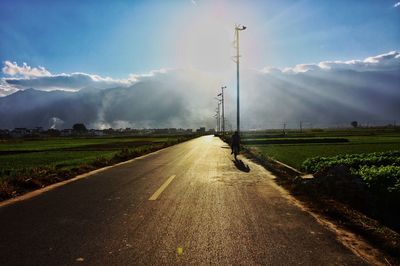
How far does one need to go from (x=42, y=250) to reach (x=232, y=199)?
5.25 metres

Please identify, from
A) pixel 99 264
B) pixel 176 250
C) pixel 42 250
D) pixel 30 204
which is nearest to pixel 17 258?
pixel 42 250

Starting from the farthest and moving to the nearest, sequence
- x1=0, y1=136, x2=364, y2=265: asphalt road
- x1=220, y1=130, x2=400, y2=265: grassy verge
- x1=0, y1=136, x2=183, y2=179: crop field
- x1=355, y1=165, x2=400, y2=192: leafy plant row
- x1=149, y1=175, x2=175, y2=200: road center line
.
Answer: x1=0, y1=136, x2=183, y2=179: crop field → x1=149, y1=175, x2=175, y2=200: road center line → x1=355, y1=165, x2=400, y2=192: leafy plant row → x1=220, y1=130, x2=400, y2=265: grassy verge → x1=0, y1=136, x2=364, y2=265: asphalt road

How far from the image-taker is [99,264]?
464cm

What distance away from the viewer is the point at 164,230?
6340 millimetres

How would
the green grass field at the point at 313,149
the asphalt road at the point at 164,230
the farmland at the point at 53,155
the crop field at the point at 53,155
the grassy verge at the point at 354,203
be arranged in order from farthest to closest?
the green grass field at the point at 313,149
the farmland at the point at 53,155
the crop field at the point at 53,155
the grassy verge at the point at 354,203
the asphalt road at the point at 164,230

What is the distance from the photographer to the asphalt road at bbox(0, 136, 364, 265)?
4930mm

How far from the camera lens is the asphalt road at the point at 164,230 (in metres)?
4.93

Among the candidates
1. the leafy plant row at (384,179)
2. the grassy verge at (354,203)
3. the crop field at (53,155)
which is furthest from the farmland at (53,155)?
the leafy plant row at (384,179)

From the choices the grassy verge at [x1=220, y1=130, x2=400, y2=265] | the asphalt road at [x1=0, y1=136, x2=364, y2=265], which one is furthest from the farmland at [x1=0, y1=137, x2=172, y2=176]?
the grassy verge at [x1=220, y1=130, x2=400, y2=265]

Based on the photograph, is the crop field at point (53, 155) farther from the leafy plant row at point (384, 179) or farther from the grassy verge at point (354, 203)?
the leafy plant row at point (384, 179)

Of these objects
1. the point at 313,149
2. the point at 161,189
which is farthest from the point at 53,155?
the point at 161,189

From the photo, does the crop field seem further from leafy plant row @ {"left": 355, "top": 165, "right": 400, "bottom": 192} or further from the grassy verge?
leafy plant row @ {"left": 355, "top": 165, "right": 400, "bottom": 192}

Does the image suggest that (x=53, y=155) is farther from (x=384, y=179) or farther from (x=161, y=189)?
(x=384, y=179)

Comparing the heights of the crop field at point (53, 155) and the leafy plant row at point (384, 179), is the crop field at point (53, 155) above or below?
below
